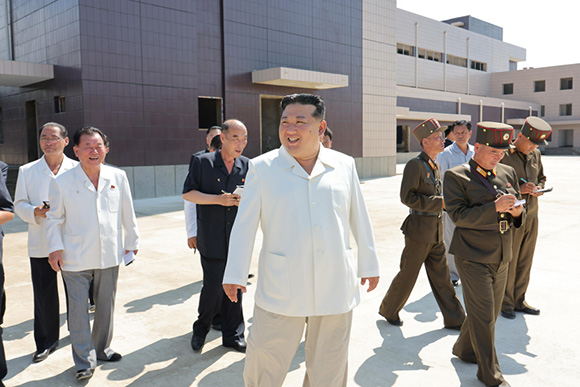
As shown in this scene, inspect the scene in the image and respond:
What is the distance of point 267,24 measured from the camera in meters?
19.2

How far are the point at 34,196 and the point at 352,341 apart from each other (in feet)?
10.4

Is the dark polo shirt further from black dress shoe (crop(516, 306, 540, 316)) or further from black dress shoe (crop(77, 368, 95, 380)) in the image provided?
black dress shoe (crop(516, 306, 540, 316))

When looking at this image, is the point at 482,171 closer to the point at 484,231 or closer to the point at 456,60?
the point at 484,231

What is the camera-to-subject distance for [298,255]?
2.56 meters

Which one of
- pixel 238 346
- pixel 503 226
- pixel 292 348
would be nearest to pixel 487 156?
pixel 503 226

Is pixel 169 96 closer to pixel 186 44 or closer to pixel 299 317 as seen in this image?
pixel 186 44

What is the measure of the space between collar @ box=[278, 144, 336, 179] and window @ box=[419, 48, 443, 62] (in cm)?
4370

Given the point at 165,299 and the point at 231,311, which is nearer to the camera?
the point at 231,311

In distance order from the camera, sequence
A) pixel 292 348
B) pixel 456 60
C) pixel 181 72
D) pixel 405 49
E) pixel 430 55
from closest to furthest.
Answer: pixel 292 348 → pixel 181 72 → pixel 405 49 → pixel 430 55 → pixel 456 60

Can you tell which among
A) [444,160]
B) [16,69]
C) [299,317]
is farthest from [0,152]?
[299,317]

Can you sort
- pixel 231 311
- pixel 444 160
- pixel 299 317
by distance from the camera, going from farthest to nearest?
pixel 444 160
pixel 231 311
pixel 299 317

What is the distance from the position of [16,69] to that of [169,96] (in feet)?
16.1

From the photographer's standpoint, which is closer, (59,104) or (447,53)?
(59,104)

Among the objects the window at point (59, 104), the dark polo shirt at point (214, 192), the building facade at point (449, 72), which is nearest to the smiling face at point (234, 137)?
the dark polo shirt at point (214, 192)
